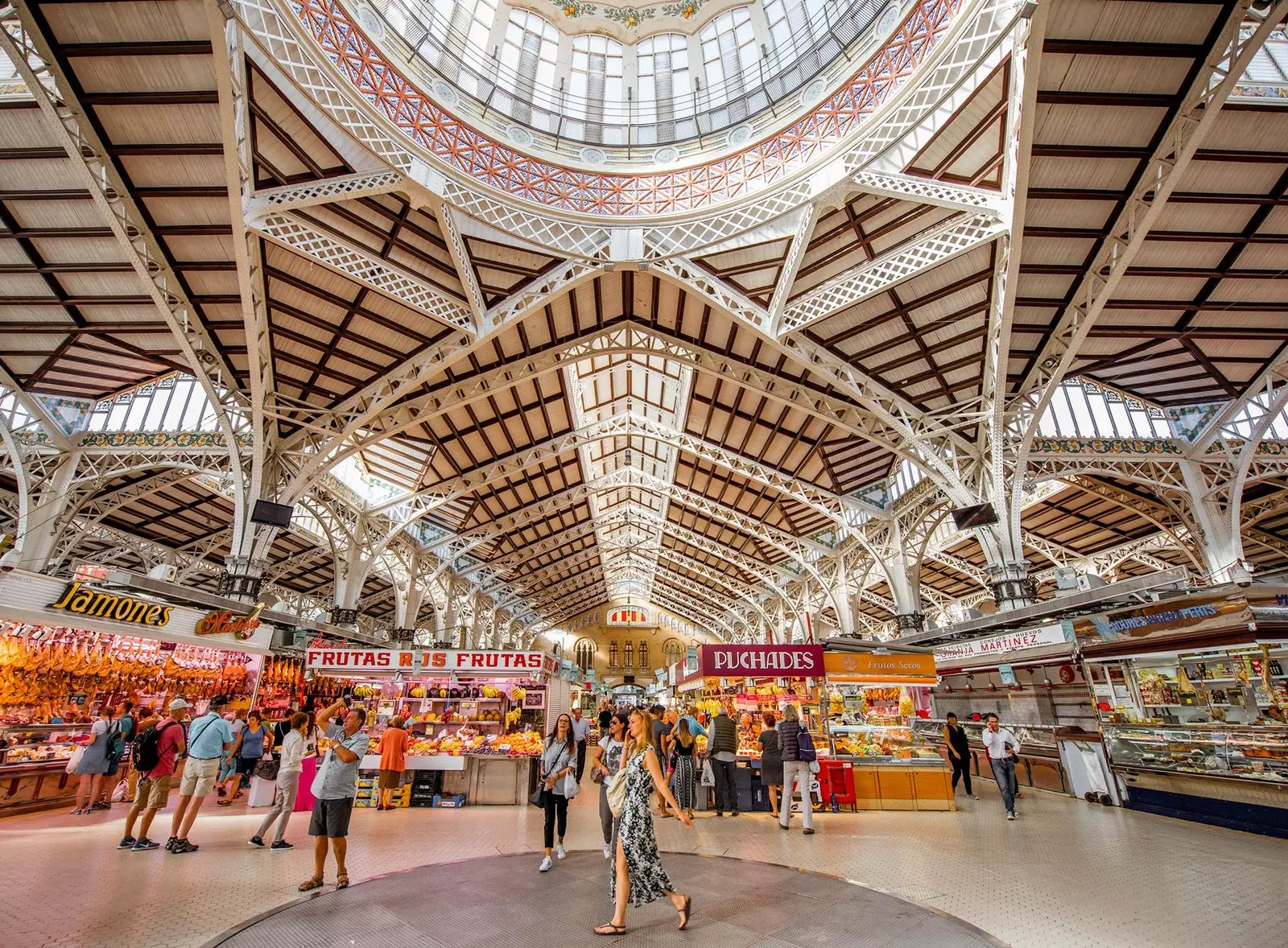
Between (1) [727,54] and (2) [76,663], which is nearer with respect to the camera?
(2) [76,663]

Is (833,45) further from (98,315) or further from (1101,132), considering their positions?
(98,315)

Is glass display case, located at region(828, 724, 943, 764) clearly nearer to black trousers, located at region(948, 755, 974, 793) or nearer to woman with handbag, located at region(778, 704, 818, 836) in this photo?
black trousers, located at region(948, 755, 974, 793)

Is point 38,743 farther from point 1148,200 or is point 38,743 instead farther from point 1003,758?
point 1148,200

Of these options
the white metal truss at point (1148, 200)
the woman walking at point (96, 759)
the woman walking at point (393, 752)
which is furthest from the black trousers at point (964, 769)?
the woman walking at point (96, 759)

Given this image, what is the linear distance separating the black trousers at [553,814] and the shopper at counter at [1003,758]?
22.5 feet

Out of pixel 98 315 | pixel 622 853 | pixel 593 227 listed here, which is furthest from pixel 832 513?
pixel 98 315

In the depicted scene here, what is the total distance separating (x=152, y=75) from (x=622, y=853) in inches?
497

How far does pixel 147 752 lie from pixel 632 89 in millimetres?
18382

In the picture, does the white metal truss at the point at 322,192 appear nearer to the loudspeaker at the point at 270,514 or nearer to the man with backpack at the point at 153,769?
the loudspeaker at the point at 270,514

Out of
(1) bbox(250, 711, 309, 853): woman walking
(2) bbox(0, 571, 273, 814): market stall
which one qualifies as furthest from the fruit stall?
(1) bbox(250, 711, 309, 853): woman walking

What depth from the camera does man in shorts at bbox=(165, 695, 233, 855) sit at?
6.68 metres

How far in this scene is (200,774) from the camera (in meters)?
6.77

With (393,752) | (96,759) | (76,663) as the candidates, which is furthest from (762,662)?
(76,663)

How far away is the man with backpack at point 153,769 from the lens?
22.2 feet
